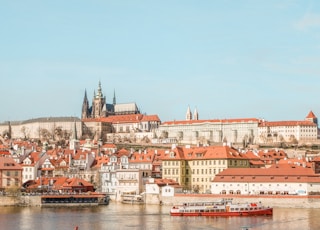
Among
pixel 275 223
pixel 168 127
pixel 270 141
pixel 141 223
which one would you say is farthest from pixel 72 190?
pixel 168 127

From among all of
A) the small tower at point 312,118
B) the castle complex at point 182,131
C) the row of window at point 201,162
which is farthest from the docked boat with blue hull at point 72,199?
the small tower at point 312,118

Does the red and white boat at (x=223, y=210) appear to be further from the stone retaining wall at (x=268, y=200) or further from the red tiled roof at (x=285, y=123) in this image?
the red tiled roof at (x=285, y=123)

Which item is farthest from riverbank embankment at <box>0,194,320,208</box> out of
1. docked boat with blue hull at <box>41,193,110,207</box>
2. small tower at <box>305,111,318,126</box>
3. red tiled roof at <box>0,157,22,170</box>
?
small tower at <box>305,111,318,126</box>

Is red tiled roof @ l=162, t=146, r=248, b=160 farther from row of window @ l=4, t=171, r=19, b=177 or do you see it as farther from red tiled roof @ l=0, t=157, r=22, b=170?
red tiled roof @ l=0, t=157, r=22, b=170

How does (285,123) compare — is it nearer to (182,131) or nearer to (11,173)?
(182,131)

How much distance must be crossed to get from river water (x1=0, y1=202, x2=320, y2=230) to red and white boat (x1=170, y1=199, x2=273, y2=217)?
1043 mm

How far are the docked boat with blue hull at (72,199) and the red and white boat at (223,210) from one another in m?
13.6

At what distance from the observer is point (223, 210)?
59.4 metres

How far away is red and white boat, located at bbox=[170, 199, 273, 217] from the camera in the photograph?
5872cm

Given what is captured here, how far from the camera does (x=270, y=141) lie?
171500mm

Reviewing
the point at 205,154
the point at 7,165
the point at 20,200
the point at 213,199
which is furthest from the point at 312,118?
the point at 20,200

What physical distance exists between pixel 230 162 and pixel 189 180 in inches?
202

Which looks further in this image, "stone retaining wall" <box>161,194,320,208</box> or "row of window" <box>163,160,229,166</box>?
"row of window" <box>163,160,229,166</box>

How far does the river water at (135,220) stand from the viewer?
49.6m
